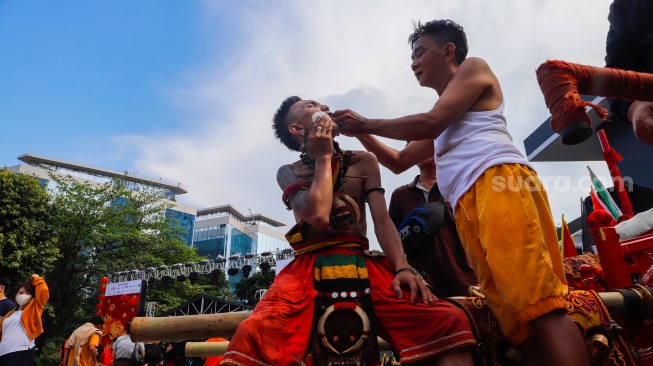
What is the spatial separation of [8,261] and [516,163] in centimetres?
2313

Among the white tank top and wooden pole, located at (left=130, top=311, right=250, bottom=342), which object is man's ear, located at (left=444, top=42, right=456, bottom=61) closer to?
the white tank top

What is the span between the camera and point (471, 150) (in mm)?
2293

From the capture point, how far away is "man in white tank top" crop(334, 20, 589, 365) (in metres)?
1.87

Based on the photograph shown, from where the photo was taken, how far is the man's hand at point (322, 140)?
2.59 m

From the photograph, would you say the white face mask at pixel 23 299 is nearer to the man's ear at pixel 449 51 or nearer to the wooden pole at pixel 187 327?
the wooden pole at pixel 187 327

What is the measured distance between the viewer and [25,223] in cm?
2166

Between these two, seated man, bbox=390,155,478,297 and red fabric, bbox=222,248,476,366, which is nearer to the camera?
red fabric, bbox=222,248,476,366

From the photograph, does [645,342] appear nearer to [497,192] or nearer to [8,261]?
[497,192]

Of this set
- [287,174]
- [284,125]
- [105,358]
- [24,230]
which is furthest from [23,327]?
[24,230]

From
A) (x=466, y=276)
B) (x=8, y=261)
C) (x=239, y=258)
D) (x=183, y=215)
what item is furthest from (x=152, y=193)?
(x=183, y=215)

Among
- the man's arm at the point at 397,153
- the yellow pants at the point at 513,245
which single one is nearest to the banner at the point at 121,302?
the man's arm at the point at 397,153

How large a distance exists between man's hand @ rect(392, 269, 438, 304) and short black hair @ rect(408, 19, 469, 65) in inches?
50.6

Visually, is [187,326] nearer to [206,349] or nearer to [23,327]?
[206,349]

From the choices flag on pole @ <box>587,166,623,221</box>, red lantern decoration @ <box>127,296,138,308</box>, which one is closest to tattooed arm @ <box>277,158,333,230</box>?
flag on pole @ <box>587,166,623,221</box>
